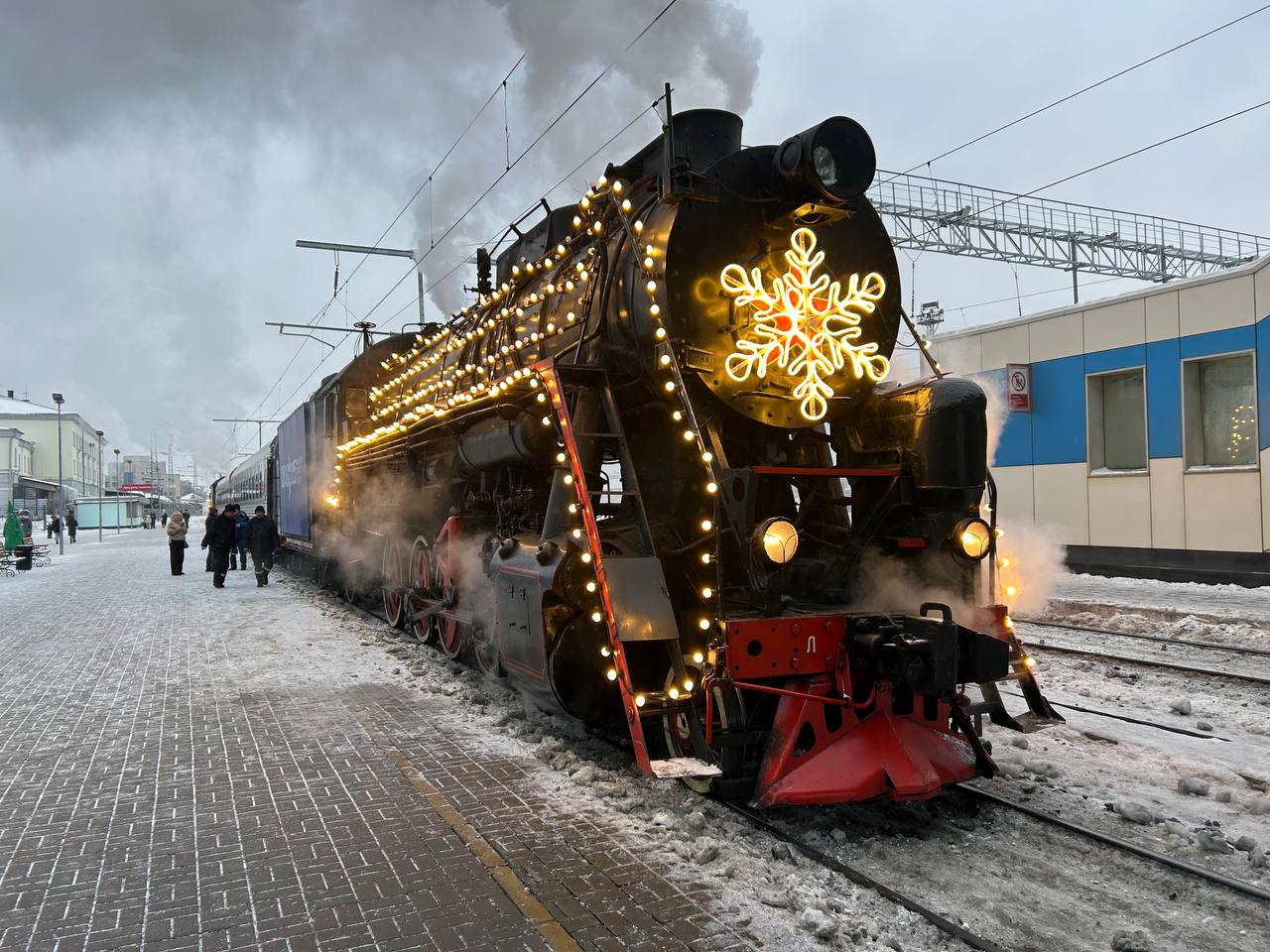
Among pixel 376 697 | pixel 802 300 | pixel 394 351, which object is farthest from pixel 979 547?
pixel 394 351

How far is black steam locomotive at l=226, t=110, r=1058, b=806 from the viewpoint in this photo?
13.4ft

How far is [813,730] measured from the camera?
4043 mm

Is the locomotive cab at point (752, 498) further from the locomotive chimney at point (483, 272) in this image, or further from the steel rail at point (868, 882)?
the locomotive chimney at point (483, 272)

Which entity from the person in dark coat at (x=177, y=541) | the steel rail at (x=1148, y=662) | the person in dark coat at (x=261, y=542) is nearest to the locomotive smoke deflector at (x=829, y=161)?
the steel rail at (x=1148, y=662)

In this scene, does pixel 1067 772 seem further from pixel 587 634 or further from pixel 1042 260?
pixel 1042 260

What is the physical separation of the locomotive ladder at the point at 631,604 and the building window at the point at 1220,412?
12.0 meters

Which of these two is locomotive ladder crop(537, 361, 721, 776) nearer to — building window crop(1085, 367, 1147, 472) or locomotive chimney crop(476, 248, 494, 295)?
locomotive chimney crop(476, 248, 494, 295)

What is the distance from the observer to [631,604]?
4.41 metres

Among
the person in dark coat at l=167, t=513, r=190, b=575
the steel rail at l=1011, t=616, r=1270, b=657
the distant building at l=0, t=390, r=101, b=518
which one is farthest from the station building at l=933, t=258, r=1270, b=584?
the distant building at l=0, t=390, r=101, b=518

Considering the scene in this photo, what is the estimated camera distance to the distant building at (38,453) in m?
53.0

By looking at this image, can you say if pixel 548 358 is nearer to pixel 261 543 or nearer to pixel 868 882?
pixel 868 882

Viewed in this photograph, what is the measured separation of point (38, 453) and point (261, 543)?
64.1 m

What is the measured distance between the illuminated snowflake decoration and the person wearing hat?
14.0 m

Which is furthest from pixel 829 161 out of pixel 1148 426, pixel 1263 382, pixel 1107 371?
pixel 1107 371
